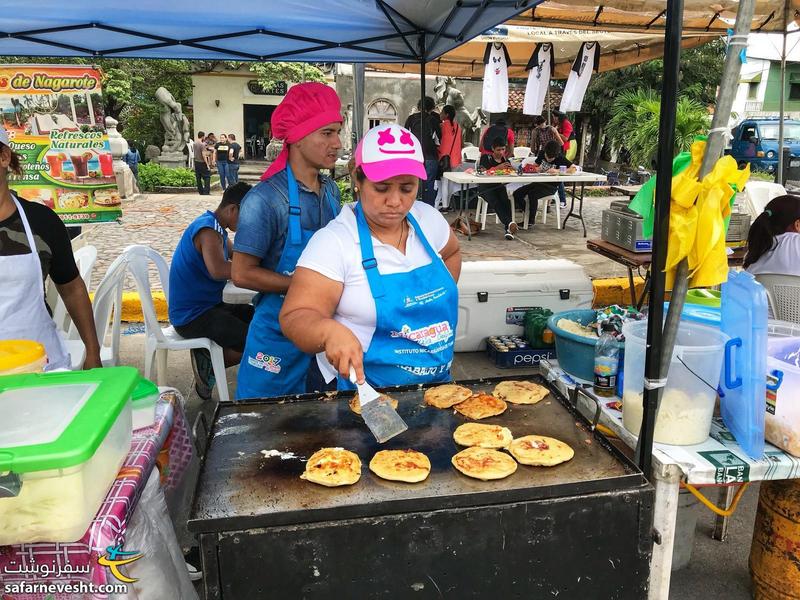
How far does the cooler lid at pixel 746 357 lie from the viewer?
1564 millimetres

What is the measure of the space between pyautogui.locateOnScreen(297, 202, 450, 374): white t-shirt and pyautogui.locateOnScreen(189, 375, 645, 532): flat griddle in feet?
0.85

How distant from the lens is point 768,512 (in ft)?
6.60

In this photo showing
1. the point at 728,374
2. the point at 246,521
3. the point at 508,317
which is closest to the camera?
the point at 246,521

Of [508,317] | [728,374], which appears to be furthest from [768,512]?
[508,317]

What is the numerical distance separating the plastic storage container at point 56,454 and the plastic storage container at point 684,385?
1.39m

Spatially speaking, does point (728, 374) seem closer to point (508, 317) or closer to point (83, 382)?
point (83, 382)

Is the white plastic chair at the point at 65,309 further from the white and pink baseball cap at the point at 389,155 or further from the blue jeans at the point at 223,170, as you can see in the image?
the blue jeans at the point at 223,170

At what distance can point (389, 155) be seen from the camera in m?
1.80

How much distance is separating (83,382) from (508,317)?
3482 millimetres

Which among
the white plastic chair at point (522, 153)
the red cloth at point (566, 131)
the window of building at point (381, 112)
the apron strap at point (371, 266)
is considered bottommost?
the apron strap at point (371, 266)

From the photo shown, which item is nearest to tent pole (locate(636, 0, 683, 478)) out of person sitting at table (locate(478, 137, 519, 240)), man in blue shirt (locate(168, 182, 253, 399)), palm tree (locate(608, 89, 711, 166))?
man in blue shirt (locate(168, 182, 253, 399))

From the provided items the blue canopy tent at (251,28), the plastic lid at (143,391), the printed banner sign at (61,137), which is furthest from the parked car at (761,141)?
the plastic lid at (143,391)

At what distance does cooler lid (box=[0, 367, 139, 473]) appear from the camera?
1.15 meters

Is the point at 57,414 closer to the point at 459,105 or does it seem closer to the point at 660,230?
the point at 660,230
